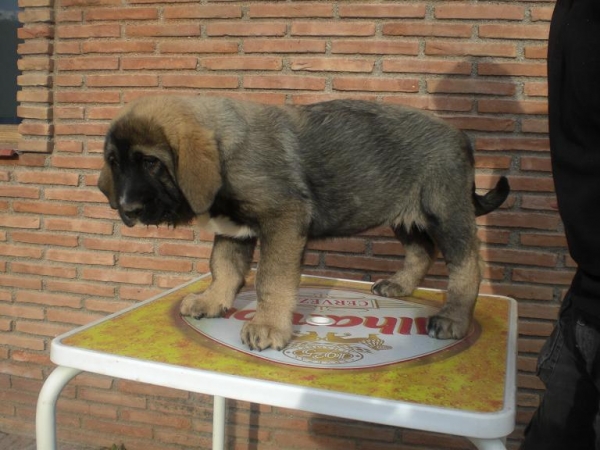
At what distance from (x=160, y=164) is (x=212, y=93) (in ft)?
7.12

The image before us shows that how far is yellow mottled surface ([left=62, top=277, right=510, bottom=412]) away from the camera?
175 cm

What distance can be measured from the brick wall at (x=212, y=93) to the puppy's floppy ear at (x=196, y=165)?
79.3 inches

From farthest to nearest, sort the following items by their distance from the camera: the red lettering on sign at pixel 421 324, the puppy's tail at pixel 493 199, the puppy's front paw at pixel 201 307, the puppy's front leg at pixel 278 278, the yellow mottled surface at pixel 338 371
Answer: the puppy's tail at pixel 493 199, the puppy's front paw at pixel 201 307, the red lettering on sign at pixel 421 324, the puppy's front leg at pixel 278 278, the yellow mottled surface at pixel 338 371

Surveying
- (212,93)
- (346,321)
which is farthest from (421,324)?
(212,93)

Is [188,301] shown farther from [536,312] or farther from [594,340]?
[536,312]

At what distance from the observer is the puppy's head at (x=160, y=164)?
206 cm

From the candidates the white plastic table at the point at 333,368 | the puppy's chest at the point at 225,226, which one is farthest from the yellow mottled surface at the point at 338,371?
the puppy's chest at the point at 225,226

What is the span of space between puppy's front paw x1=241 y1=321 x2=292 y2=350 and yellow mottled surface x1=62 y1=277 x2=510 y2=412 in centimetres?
8

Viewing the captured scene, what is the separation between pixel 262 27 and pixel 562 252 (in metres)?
2.66

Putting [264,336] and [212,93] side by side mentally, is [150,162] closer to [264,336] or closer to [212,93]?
[264,336]

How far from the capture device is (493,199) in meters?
2.84

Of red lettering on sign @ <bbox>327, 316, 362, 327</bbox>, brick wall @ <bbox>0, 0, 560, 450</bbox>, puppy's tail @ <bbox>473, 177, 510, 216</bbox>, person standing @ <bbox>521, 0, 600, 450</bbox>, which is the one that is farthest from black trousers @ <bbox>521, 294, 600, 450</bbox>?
brick wall @ <bbox>0, 0, 560, 450</bbox>

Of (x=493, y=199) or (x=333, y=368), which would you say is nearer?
(x=333, y=368)

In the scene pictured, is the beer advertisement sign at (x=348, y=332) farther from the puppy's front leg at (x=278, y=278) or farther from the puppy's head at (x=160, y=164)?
the puppy's head at (x=160, y=164)
